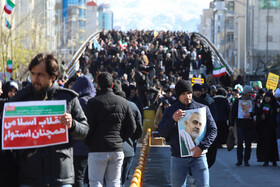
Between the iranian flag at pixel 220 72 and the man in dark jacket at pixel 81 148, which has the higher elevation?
the iranian flag at pixel 220 72

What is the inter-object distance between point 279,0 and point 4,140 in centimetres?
9378

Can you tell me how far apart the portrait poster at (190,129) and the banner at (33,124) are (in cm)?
274

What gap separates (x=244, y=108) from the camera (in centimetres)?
1555

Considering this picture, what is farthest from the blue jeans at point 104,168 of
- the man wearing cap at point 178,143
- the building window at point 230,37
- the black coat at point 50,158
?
the building window at point 230,37

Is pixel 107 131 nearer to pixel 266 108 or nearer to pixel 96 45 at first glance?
pixel 266 108

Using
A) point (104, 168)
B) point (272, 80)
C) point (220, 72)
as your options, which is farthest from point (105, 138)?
point (220, 72)

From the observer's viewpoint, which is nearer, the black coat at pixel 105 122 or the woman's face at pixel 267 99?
the black coat at pixel 105 122

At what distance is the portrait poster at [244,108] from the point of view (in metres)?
15.5

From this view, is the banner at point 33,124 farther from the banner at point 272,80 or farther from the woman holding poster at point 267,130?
the banner at point 272,80

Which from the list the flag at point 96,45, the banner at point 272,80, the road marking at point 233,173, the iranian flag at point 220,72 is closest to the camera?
the road marking at point 233,173

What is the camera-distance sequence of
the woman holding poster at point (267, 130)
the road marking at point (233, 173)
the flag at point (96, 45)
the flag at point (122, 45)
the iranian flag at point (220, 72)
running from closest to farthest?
the road marking at point (233, 173) < the woman holding poster at point (267, 130) < the iranian flag at point (220, 72) < the flag at point (96, 45) < the flag at point (122, 45)

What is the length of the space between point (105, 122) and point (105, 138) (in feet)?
0.60

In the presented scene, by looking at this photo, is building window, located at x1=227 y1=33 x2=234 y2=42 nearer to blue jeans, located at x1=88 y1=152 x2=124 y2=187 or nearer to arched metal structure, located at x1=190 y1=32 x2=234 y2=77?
arched metal structure, located at x1=190 y1=32 x2=234 y2=77

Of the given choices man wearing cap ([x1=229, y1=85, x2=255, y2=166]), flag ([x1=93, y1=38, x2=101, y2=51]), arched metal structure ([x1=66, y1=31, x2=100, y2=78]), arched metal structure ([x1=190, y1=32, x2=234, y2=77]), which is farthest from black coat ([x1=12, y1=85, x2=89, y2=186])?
flag ([x1=93, y1=38, x2=101, y2=51])
